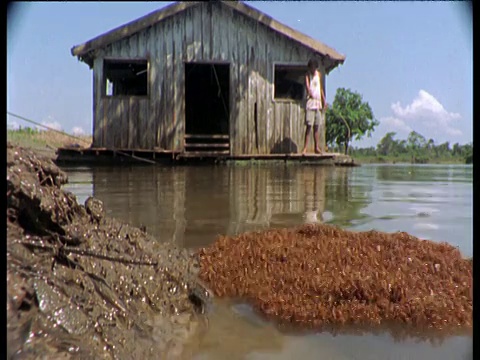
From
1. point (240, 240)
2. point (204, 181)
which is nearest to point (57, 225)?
point (240, 240)

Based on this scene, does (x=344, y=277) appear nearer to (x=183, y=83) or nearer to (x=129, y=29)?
(x=183, y=83)

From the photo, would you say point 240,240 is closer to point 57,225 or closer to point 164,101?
point 57,225

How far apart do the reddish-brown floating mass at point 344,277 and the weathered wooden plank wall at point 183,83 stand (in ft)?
24.9

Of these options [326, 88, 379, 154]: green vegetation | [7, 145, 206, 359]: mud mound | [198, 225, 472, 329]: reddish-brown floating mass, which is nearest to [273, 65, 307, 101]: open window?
[326, 88, 379, 154]: green vegetation

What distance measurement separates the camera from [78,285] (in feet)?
5.76

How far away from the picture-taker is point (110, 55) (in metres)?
10.4

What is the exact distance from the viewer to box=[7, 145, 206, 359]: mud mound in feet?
4.78

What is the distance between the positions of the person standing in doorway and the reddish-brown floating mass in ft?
24.7

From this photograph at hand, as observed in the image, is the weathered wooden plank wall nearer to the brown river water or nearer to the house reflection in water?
the brown river water

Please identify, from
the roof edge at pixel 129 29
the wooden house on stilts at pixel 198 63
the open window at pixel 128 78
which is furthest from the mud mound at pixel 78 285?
the open window at pixel 128 78

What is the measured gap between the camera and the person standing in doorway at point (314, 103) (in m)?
10.4

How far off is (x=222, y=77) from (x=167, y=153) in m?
5.00

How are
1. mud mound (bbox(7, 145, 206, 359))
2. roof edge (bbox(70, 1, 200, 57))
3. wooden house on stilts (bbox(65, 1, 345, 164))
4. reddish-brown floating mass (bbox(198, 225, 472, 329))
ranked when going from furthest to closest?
wooden house on stilts (bbox(65, 1, 345, 164)) → roof edge (bbox(70, 1, 200, 57)) → reddish-brown floating mass (bbox(198, 225, 472, 329)) → mud mound (bbox(7, 145, 206, 359))

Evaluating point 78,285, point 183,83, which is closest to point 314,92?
point 183,83
